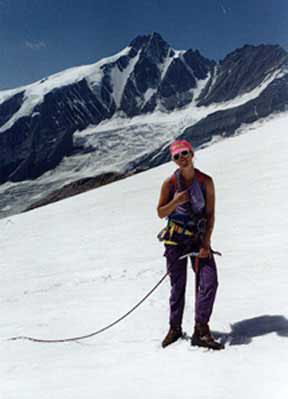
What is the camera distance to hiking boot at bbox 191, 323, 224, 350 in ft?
14.7

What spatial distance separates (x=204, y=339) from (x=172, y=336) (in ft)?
1.47

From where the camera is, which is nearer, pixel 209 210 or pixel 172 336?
pixel 209 210

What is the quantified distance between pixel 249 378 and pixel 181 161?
2.04m

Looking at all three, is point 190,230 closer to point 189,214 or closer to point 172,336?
point 189,214

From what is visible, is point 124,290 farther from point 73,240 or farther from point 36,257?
point 73,240

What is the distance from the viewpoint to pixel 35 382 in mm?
4445

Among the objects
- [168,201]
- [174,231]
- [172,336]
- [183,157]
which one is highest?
[183,157]

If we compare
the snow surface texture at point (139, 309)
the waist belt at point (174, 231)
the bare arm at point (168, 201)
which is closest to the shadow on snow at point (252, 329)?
the snow surface texture at point (139, 309)

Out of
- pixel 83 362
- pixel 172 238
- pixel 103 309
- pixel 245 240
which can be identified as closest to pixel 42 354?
pixel 83 362

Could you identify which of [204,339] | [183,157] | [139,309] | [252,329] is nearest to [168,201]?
[183,157]

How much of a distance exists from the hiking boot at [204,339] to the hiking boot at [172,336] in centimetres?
29

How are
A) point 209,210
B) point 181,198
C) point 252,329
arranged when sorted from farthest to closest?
point 252,329
point 209,210
point 181,198

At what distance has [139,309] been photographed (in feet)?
20.5

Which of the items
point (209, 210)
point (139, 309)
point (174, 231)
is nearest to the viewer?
point (209, 210)
